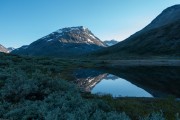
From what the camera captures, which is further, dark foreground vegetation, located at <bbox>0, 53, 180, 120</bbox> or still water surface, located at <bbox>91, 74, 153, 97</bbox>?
still water surface, located at <bbox>91, 74, 153, 97</bbox>

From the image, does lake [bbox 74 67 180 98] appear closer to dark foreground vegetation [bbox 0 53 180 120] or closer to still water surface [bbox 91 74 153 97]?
still water surface [bbox 91 74 153 97]

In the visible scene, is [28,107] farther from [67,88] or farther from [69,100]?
[67,88]

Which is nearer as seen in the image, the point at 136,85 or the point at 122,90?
the point at 122,90

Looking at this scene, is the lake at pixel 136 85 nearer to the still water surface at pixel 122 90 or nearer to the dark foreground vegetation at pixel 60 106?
the still water surface at pixel 122 90

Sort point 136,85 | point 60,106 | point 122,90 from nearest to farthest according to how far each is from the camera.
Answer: point 60,106, point 122,90, point 136,85

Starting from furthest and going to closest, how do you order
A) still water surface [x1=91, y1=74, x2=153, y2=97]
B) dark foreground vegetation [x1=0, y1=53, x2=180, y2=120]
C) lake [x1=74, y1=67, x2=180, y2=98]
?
lake [x1=74, y1=67, x2=180, y2=98] < still water surface [x1=91, y1=74, x2=153, y2=97] < dark foreground vegetation [x1=0, y1=53, x2=180, y2=120]

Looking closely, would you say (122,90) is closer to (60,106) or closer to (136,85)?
(136,85)

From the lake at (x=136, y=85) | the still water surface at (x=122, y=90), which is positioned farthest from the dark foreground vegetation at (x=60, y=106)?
the still water surface at (x=122, y=90)

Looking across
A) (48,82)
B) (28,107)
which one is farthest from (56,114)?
(48,82)

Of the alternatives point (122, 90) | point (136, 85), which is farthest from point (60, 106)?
point (136, 85)

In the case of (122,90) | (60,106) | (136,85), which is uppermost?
(60,106)

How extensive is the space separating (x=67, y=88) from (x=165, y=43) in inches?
6710

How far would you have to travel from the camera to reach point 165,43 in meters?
182

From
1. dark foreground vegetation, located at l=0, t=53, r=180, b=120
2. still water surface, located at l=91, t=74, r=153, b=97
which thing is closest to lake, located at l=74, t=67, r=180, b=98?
still water surface, located at l=91, t=74, r=153, b=97
